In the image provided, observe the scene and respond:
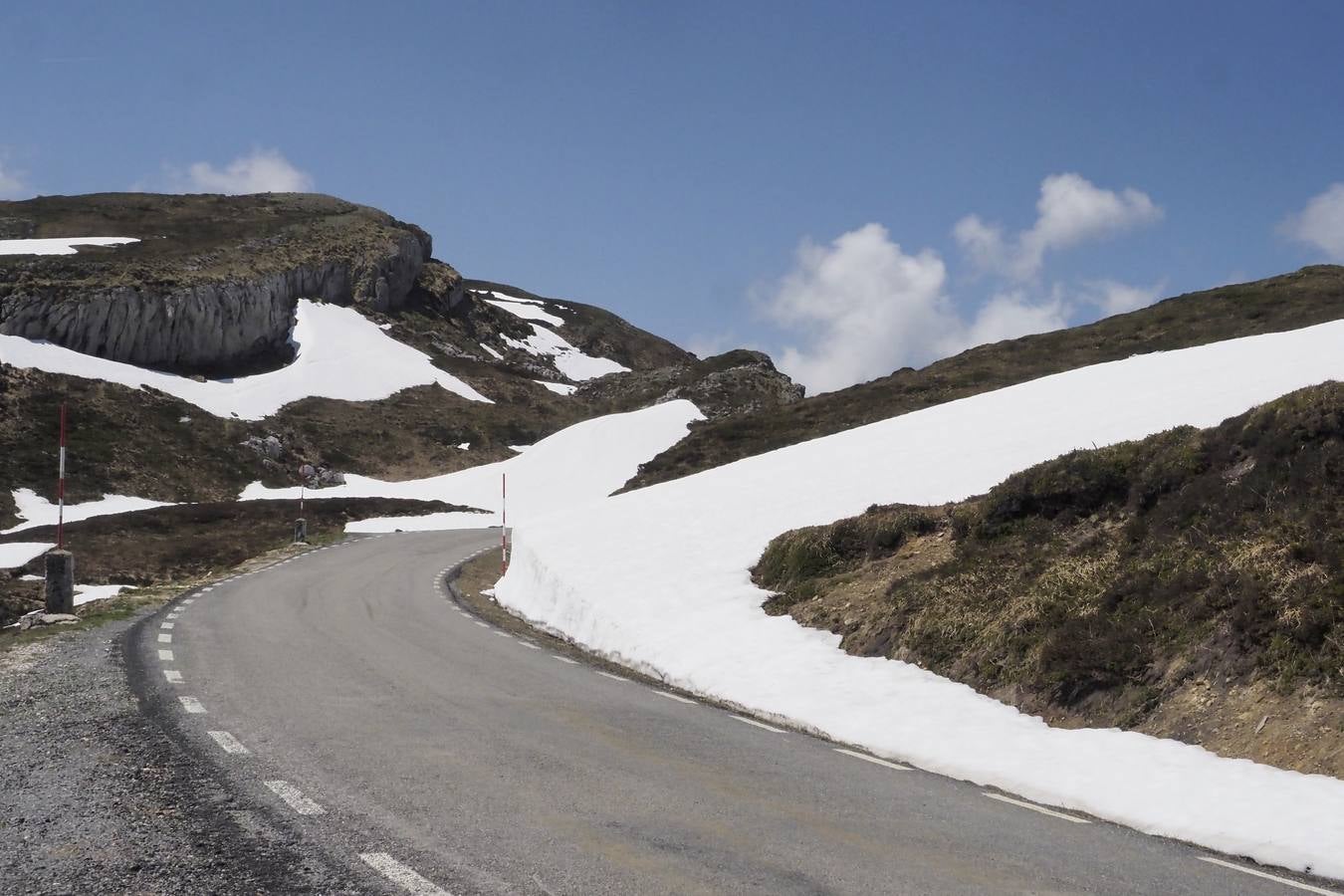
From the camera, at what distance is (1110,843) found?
6895mm

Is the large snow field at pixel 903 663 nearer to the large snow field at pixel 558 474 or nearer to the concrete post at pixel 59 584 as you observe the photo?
the concrete post at pixel 59 584

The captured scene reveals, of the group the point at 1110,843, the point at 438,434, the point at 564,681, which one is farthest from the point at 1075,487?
the point at 438,434

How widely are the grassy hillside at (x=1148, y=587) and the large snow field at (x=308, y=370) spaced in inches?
2879

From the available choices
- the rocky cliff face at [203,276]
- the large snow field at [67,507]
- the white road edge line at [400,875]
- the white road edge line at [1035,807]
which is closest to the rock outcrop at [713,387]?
the rocky cliff face at [203,276]

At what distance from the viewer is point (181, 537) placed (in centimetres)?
4275

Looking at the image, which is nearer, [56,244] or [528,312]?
[56,244]

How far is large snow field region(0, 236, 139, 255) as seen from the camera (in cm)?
9075

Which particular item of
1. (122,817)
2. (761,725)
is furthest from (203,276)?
(122,817)

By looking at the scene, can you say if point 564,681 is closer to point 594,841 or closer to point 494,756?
point 494,756

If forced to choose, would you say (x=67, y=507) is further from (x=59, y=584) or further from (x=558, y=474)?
(x=59, y=584)

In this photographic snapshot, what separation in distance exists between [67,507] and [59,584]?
1696 inches

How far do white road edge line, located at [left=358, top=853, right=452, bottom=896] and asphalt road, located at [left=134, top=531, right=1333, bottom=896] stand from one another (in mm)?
16

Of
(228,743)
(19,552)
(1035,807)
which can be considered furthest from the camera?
(19,552)

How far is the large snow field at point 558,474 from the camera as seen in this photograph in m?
65.7
